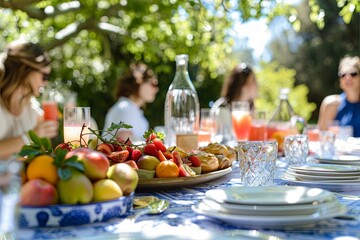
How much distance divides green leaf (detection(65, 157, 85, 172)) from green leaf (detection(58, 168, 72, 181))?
14 mm

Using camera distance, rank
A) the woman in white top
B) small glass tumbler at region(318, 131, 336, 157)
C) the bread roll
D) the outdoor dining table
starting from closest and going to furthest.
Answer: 1. the outdoor dining table
2. the bread roll
3. small glass tumbler at region(318, 131, 336, 157)
4. the woman in white top

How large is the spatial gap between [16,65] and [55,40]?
2338mm

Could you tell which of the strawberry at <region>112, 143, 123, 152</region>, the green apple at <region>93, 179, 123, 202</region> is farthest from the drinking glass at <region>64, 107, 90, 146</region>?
the green apple at <region>93, 179, 123, 202</region>

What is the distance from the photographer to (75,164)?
99 centimetres

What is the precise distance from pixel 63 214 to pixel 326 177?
76 centimetres

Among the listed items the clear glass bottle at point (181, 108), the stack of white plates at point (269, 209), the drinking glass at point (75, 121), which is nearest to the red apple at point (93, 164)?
the stack of white plates at point (269, 209)

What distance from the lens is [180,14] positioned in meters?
5.31

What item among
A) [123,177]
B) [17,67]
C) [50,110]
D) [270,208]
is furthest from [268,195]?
[17,67]

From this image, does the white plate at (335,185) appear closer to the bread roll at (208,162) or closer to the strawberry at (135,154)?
the bread roll at (208,162)

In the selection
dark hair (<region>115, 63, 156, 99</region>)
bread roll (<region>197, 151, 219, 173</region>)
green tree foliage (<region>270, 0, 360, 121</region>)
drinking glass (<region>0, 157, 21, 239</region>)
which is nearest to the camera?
drinking glass (<region>0, 157, 21, 239</region>)

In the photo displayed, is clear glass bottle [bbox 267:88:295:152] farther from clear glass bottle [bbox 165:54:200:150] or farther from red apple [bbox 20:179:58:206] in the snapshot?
red apple [bbox 20:179:58:206]

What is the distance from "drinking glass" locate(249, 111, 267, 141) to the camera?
270cm

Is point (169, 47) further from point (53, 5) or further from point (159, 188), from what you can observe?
point (159, 188)

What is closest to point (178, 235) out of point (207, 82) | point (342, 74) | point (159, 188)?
point (159, 188)
